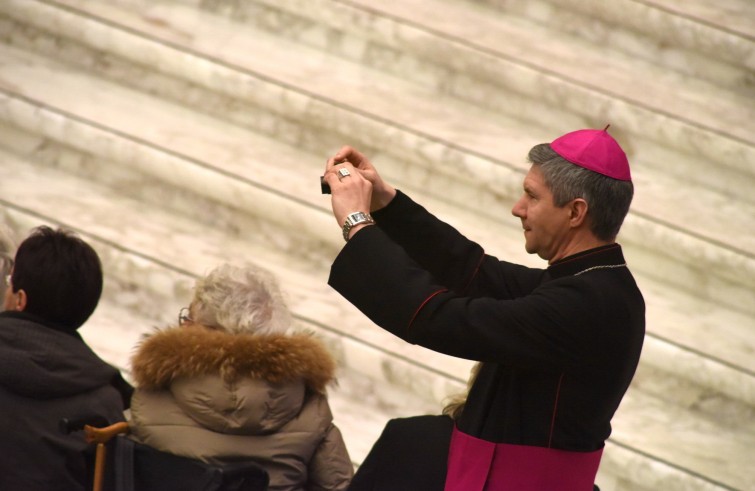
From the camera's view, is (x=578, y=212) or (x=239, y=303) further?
(x=239, y=303)

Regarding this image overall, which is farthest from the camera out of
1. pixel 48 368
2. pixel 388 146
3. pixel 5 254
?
pixel 388 146

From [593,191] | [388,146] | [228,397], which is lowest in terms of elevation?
[228,397]

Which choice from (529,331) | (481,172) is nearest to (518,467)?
(529,331)

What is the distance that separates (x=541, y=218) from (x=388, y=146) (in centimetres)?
251

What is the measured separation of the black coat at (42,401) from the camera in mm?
2561

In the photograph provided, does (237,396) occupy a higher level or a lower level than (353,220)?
lower

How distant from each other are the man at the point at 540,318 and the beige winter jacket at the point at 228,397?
578 mm

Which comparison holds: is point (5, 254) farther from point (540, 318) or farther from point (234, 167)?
point (540, 318)

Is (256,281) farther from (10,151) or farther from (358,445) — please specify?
(10,151)

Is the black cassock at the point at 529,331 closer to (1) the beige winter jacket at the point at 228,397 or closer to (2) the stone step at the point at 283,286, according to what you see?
(1) the beige winter jacket at the point at 228,397

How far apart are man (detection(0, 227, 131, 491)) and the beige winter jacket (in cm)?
19

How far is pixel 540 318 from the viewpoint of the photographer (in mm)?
1813

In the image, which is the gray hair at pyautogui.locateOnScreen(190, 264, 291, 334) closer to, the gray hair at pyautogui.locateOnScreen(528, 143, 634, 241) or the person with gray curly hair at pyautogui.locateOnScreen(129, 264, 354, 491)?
the person with gray curly hair at pyautogui.locateOnScreen(129, 264, 354, 491)

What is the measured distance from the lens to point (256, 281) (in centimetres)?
273
